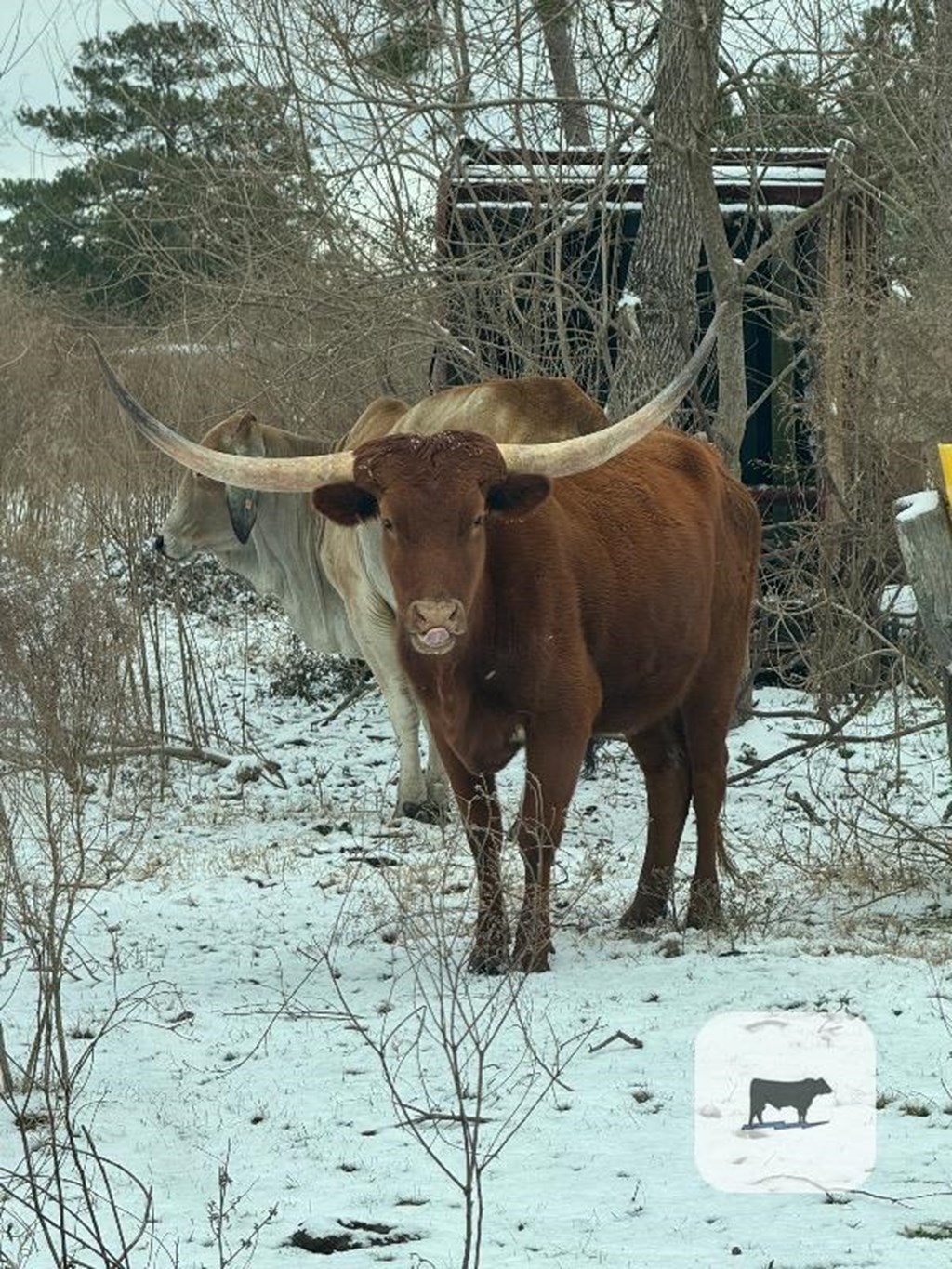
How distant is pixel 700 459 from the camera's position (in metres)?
7.95

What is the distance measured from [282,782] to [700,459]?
4.43m

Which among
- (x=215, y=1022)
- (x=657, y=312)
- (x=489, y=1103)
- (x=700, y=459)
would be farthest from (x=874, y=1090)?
(x=657, y=312)

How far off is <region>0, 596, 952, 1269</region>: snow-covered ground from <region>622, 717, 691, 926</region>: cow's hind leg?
222 mm

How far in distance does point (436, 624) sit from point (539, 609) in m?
0.61

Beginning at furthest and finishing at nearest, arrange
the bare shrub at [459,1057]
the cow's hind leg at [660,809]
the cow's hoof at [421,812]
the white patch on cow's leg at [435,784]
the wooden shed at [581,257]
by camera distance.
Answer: the wooden shed at [581,257] → the white patch on cow's leg at [435,784] → the cow's hoof at [421,812] → the cow's hind leg at [660,809] → the bare shrub at [459,1057]

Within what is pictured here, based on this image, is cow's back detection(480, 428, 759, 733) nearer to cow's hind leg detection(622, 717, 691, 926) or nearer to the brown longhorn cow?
the brown longhorn cow

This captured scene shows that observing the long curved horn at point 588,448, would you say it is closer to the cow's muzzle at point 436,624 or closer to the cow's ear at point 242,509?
the cow's muzzle at point 436,624

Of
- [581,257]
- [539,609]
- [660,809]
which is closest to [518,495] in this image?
[539,609]

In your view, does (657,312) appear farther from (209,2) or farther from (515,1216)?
(515,1216)

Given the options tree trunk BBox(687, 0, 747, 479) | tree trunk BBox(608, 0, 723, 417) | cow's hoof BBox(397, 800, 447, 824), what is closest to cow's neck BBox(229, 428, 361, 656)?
cow's hoof BBox(397, 800, 447, 824)

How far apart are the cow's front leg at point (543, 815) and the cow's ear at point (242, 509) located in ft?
17.1

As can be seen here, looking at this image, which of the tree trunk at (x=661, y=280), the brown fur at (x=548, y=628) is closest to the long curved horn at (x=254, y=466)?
the brown fur at (x=548, y=628)

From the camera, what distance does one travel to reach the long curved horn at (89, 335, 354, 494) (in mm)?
6859

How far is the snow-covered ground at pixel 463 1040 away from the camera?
4.43 meters
